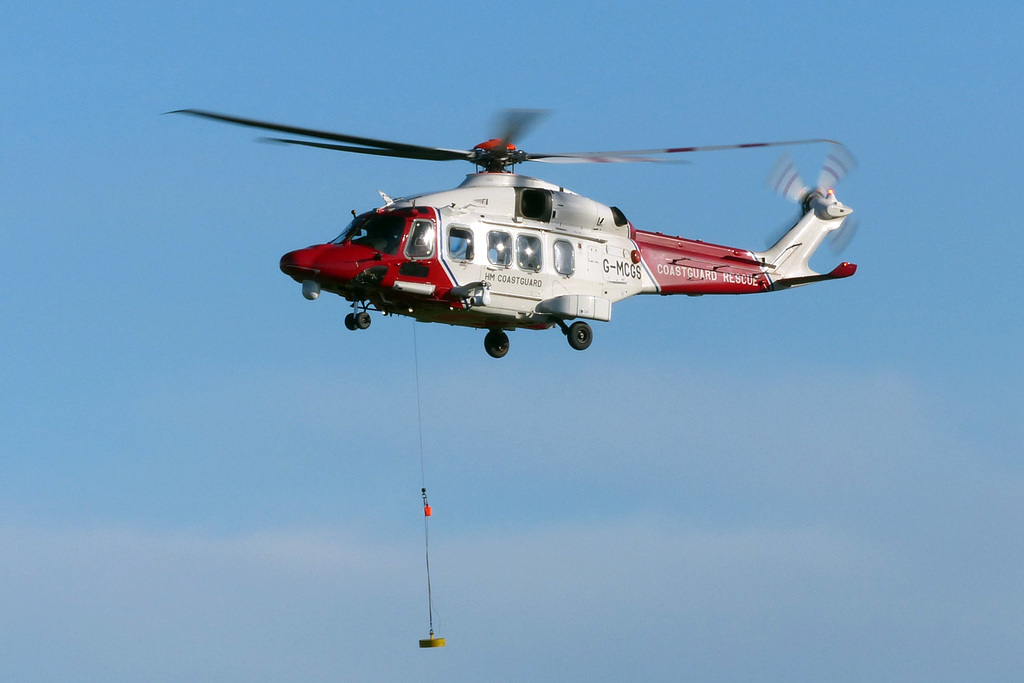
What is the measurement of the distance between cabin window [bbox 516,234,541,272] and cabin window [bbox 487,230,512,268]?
23 cm

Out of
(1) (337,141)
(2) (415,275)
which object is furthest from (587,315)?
(1) (337,141)

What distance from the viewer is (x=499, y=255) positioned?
2914cm

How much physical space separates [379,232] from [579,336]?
5.05 m

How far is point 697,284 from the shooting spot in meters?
33.1

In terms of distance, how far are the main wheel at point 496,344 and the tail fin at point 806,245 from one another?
7.02 metres

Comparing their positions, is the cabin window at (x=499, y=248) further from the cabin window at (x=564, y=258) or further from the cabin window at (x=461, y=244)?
the cabin window at (x=564, y=258)

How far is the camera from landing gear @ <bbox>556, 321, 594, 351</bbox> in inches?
1208

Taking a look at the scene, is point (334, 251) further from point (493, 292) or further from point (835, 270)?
point (835, 270)

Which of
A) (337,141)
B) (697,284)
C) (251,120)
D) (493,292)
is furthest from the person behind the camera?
(697,284)

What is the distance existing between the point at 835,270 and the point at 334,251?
12.7m

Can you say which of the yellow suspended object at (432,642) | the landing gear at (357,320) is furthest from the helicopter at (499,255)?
the yellow suspended object at (432,642)

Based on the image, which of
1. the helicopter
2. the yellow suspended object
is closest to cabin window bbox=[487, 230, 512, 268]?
the helicopter

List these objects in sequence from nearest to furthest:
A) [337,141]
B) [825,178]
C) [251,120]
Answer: [251,120] < [337,141] < [825,178]

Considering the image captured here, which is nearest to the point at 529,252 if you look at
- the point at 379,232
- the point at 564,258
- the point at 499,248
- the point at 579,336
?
the point at 499,248
